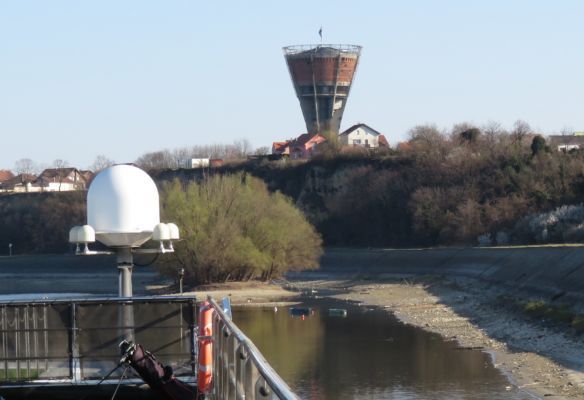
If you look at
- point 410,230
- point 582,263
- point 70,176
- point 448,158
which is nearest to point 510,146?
point 448,158

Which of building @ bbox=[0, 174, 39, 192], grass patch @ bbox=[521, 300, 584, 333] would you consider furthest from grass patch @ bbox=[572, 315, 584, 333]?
building @ bbox=[0, 174, 39, 192]

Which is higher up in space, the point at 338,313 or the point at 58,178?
the point at 58,178

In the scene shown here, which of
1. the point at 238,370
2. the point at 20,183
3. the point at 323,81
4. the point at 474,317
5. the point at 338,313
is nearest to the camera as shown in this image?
the point at 238,370

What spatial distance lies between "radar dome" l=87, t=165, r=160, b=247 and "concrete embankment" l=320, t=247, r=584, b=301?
30907 mm

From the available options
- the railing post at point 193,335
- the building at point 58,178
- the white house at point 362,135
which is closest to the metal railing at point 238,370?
the railing post at point 193,335

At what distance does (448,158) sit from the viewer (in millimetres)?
104188

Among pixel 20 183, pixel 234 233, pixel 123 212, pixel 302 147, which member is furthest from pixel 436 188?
pixel 20 183

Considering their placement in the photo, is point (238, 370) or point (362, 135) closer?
point (238, 370)

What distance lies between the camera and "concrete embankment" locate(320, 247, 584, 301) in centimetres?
5084

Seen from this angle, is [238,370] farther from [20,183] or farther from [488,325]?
[20,183]

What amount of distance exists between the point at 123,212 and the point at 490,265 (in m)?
50.9

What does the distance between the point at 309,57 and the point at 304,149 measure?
10.5 m

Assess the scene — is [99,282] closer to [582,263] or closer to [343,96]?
[582,263]

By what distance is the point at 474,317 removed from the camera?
50562 mm
